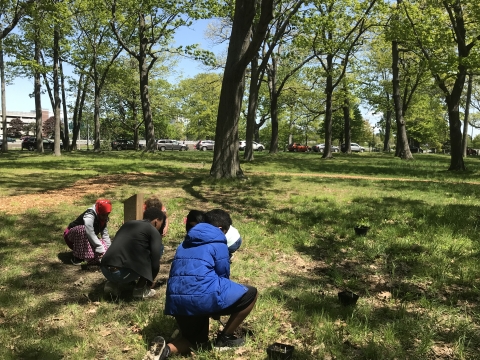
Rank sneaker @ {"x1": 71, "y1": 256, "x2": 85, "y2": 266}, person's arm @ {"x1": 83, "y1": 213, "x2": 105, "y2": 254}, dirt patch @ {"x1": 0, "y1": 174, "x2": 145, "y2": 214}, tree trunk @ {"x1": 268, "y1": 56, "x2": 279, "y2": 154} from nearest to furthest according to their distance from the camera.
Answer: person's arm @ {"x1": 83, "y1": 213, "x2": 105, "y2": 254} → sneaker @ {"x1": 71, "y1": 256, "x2": 85, "y2": 266} → dirt patch @ {"x1": 0, "y1": 174, "x2": 145, "y2": 214} → tree trunk @ {"x1": 268, "y1": 56, "x2": 279, "y2": 154}

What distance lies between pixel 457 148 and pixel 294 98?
22.9 metres

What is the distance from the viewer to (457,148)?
52.6ft

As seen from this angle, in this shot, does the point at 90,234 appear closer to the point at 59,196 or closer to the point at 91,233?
the point at 91,233

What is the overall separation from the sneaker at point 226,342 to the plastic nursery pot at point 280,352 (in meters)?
0.32

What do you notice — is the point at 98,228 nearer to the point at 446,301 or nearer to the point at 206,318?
the point at 206,318

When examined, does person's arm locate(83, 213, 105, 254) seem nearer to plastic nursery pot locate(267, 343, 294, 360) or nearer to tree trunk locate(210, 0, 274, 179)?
plastic nursery pot locate(267, 343, 294, 360)

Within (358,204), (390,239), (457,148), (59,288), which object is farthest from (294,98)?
(59,288)

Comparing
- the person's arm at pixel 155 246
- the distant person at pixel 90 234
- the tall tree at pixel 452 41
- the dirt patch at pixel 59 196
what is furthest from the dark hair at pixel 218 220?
the tall tree at pixel 452 41

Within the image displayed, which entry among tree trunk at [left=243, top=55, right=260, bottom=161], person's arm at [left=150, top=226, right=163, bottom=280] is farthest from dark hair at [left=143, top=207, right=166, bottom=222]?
tree trunk at [left=243, top=55, right=260, bottom=161]

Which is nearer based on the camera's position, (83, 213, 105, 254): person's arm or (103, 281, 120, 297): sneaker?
(103, 281, 120, 297): sneaker

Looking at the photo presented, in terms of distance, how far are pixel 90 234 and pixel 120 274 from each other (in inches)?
46.9

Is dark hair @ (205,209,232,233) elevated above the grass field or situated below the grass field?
above

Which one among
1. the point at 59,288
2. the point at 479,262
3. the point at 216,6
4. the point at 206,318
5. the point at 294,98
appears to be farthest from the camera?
the point at 294,98

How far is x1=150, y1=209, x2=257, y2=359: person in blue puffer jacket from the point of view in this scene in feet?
9.64
